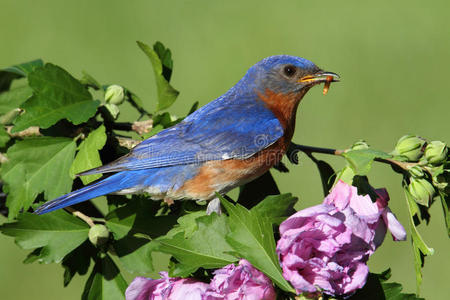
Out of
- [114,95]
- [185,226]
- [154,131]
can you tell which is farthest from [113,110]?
[185,226]

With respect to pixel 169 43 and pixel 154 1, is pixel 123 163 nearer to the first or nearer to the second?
pixel 169 43

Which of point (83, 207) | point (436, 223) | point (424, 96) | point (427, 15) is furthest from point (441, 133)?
point (83, 207)

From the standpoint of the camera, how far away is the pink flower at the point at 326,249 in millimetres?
1913

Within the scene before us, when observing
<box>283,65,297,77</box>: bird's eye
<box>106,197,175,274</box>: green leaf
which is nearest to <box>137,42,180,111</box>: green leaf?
<box>106,197,175,274</box>: green leaf

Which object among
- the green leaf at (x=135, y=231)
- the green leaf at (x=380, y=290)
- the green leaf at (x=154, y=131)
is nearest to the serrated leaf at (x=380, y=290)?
the green leaf at (x=380, y=290)

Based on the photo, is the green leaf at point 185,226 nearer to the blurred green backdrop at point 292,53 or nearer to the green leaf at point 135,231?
the green leaf at point 135,231

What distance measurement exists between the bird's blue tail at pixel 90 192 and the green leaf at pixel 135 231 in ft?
0.66

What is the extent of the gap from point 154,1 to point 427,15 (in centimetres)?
444

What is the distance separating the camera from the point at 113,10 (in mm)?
10062

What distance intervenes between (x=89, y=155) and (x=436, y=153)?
4.36 ft

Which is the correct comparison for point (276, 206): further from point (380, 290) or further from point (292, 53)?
point (292, 53)

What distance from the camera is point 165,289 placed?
2.06 meters

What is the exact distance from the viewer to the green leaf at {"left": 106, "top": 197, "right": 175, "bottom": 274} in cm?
230

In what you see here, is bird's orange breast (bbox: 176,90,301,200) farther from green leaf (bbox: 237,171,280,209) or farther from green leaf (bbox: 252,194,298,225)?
green leaf (bbox: 252,194,298,225)
